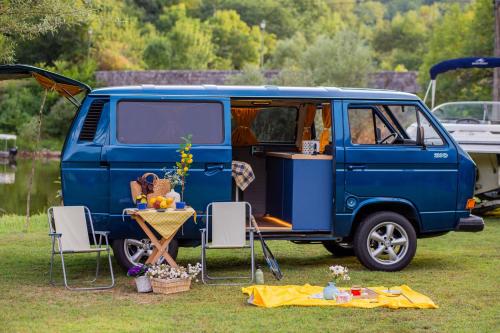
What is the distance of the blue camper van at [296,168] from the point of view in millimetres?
10641

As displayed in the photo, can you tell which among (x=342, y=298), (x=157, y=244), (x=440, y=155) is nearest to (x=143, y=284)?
(x=157, y=244)

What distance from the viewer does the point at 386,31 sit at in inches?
4500

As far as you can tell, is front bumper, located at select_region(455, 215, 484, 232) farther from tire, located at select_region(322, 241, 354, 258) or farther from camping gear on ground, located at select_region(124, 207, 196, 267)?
camping gear on ground, located at select_region(124, 207, 196, 267)

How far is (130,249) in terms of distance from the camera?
36.0 feet

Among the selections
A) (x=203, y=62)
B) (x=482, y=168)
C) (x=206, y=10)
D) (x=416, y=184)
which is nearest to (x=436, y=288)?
(x=416, y=184)

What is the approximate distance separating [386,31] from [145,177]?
106 metres

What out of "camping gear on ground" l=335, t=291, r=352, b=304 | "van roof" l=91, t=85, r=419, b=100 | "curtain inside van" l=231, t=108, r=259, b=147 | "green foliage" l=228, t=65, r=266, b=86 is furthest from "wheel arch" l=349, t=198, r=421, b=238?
"green foliage" l=228, t=65, r=266, b=86

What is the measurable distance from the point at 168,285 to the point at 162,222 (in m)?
0.66

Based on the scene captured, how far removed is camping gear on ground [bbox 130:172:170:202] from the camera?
10.4m

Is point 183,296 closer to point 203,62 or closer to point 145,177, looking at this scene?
point 145,177

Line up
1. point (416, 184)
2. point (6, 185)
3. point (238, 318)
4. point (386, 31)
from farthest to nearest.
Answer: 1. point (386, 31)
2. point (6, 185)
3. point (416, 184)
4. point (238, 318)

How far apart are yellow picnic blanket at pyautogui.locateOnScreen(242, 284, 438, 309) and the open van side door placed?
1.42 metres

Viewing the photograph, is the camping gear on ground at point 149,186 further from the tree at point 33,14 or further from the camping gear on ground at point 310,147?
the tree at point 33,14

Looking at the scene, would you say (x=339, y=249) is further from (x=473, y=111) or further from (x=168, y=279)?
(x=473, y=111)
